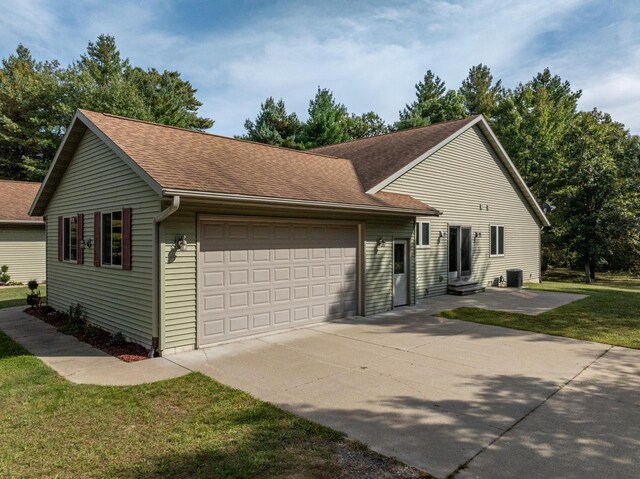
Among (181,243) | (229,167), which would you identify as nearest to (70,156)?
(229,167)

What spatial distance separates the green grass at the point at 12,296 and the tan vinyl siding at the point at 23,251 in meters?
1.31

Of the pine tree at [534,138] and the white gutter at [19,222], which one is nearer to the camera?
the white gutter at [19,222]

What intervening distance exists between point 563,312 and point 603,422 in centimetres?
752

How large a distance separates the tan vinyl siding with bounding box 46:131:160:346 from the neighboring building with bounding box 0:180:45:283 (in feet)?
24.7

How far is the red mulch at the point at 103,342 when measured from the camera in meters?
6.91

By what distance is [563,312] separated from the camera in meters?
11.0

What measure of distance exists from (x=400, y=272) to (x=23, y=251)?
16.6 meters

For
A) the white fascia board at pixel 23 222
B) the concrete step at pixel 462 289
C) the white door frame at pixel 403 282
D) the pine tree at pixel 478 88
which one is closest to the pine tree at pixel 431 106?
the pine tree at pixel 478 88

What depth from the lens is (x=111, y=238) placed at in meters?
8.39

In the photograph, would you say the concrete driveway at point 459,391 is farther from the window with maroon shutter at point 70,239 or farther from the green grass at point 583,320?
the window with maroon shutter at point 70,239

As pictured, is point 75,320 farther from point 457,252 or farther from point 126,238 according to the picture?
point 457,252

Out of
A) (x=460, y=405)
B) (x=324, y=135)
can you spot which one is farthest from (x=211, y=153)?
(x=324, y=135)

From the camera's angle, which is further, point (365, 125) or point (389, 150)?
point (365, 125)

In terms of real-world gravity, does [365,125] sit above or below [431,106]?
below
